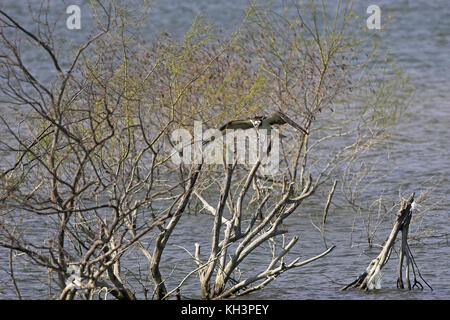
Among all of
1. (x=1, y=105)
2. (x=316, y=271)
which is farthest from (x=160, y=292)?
(x=1, y=105)

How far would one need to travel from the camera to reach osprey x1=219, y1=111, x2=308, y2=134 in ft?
31.1

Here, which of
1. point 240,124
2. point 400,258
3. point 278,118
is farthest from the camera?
point 400,258

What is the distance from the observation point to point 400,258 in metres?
11.2

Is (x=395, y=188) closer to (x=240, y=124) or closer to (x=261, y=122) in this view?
(x=261, y=122)

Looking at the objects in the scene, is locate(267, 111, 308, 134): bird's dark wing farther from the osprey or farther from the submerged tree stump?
the submerged tree stump

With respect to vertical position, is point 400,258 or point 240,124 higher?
point 240,124

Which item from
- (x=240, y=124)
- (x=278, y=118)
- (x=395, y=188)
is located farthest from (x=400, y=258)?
(x=395, y=188)

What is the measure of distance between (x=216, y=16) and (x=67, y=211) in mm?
24938

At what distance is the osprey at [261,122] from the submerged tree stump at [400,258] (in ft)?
→ 6.99

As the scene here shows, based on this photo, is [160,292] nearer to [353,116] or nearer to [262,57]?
[262,57]

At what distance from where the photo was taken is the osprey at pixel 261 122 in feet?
31.1

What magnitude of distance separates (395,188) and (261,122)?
28.1ft

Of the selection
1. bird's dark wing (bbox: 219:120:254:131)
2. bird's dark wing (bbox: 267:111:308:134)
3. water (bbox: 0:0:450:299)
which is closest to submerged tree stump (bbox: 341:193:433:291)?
water (bbox: 0:0:450:299)
